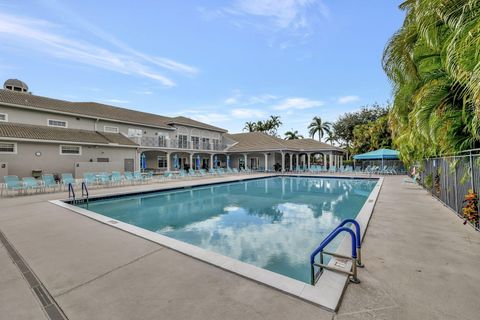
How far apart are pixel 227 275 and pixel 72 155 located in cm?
1992

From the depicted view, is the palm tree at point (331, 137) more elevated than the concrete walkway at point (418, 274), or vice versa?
the palm tree at point (331, 137)

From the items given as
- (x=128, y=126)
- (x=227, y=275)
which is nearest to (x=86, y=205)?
(x=227, y=275)

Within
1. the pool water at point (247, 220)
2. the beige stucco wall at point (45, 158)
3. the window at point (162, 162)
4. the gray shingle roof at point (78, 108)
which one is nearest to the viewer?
the pool water at point (247, 220)

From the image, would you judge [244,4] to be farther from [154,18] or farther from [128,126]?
[128,126]

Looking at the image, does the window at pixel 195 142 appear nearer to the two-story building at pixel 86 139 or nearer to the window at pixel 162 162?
the two-story building at pixel 86 139

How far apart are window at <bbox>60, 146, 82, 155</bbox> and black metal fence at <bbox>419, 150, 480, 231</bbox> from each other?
22.5 m

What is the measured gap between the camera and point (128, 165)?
2166 centimetres

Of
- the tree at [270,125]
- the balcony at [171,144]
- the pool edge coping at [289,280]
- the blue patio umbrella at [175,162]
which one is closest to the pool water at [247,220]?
the pool edge coping at [289,280]

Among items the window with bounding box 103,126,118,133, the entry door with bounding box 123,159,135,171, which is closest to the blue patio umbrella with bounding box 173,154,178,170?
the entry door with bounding box 123,159,135,171

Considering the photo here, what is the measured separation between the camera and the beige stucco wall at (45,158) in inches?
610

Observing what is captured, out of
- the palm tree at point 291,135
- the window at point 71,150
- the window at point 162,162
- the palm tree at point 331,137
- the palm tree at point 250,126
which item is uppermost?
the palm tree at point 250,126

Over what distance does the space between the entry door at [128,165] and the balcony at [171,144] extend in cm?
194

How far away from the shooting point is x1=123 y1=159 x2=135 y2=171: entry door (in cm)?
2134

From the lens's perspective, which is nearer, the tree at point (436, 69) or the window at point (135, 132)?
the tree at point (436, 69)
